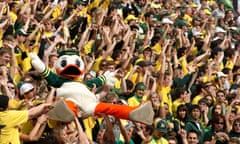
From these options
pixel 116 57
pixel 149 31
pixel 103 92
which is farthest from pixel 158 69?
pixel 103 92

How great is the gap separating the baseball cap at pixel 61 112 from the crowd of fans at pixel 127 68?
154 mm

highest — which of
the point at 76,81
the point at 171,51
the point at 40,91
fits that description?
the point at 76,81

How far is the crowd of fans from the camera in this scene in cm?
580

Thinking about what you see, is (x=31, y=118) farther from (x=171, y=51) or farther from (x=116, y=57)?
(x=171, y=51)

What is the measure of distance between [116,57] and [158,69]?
73 centimetres

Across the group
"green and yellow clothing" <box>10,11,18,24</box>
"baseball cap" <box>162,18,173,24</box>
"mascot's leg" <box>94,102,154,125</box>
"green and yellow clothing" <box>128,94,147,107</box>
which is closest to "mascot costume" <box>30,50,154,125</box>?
"mascot's leg" <box>94,102,154,125</box>

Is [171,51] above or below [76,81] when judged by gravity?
below

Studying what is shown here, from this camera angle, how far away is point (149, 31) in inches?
458

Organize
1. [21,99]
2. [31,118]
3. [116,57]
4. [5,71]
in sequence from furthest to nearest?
[116,57], [5,71], [21,99], [31,118]

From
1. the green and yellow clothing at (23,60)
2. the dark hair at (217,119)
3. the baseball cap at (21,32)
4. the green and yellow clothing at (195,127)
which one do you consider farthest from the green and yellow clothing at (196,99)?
the baseball cap at (21,32)

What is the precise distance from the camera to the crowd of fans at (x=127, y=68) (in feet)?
19.0

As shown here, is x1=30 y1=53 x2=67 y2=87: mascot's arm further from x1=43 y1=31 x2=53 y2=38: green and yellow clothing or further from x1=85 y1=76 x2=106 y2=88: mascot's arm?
x1=43 y1=31 x2=53 y2=38: green and yellow clothing

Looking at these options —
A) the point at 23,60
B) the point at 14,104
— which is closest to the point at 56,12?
the point at 23,60

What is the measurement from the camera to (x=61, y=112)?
16.5ft
